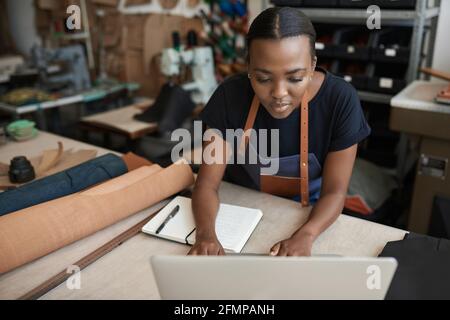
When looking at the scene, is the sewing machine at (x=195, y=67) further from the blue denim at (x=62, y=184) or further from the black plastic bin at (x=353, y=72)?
the blue denim at (x=62, y=184)

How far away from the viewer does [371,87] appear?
230 cm

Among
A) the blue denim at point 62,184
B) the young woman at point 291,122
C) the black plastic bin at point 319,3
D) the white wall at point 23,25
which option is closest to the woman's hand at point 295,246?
the young woman at point 291,122

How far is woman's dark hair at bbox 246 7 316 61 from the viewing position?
966mm

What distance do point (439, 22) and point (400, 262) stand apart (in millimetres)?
1918

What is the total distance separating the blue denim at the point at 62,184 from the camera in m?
1.04

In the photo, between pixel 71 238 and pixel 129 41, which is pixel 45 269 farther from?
pixel 129 41

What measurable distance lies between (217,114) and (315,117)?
29 cm

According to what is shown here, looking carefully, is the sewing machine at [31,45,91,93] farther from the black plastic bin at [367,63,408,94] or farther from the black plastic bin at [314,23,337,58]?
the black plastic bin at [367,63,408,94]

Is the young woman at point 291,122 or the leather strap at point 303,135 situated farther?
the leather strap at point 303,135

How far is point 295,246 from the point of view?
0.93 m

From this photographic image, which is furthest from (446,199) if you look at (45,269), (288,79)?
(45,269)

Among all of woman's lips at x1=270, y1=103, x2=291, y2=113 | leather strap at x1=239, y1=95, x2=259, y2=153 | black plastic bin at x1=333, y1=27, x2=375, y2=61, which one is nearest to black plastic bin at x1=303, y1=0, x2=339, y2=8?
black plastic bin at x1=333, y1=27, x2=375, y2=61

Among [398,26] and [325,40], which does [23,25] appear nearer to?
[325,40]

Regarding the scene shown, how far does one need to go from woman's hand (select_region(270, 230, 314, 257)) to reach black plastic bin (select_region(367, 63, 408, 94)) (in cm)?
154
